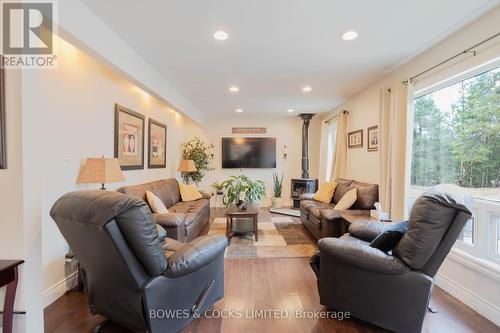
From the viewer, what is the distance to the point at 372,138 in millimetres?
4066

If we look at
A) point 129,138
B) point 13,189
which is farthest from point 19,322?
point 129,138

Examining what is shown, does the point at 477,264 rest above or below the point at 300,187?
below

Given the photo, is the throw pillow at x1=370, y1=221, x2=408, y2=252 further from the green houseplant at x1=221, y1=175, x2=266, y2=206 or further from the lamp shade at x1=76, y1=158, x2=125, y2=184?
the lamp shade at x1=76, y1=158, x2=125, y2=184

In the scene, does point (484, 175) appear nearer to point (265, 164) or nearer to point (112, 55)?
point (112, 55)

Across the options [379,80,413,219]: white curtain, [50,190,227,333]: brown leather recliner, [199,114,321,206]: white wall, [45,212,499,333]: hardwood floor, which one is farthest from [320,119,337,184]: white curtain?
[50,190,227,333]: brown leather recliner

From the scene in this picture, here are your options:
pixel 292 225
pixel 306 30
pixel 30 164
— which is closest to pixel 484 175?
pixel 306 30

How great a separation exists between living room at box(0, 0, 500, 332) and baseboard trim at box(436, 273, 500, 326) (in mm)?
14

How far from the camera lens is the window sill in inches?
78.0

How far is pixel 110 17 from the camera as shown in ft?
6.99

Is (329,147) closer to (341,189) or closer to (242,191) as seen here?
(341,189)

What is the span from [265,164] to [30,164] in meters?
5.80

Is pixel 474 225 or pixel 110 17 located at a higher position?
pixel 110 17

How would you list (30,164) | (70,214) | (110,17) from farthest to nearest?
(110,17)
(70,214)
(30,164)

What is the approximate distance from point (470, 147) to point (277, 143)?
4886mm
